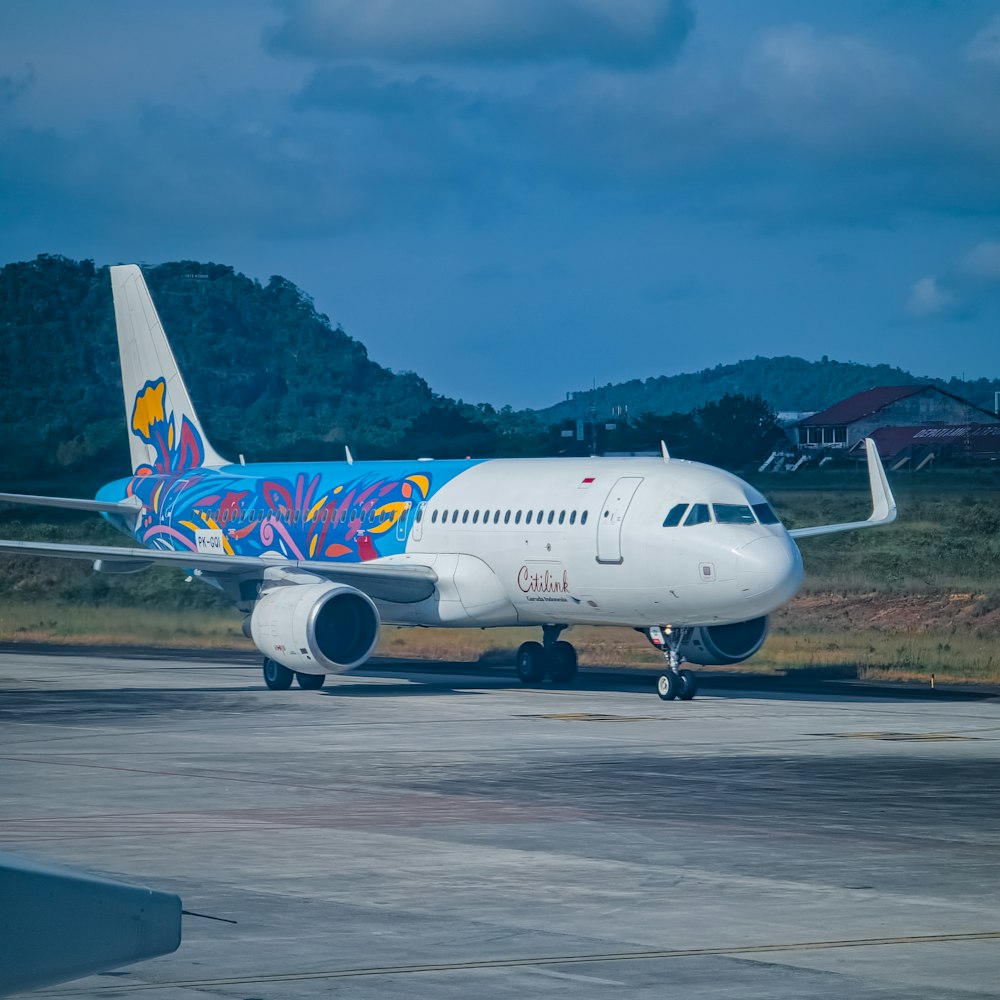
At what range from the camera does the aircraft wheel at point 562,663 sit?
32219mm

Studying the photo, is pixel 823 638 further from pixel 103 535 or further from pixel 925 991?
pixel 925 991

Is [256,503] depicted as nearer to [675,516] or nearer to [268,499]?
[268,499]

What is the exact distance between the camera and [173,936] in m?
5.14

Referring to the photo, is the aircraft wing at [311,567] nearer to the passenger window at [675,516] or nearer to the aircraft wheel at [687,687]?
the passenger window at [675,516]

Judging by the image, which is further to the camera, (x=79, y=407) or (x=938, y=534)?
(x=79, y=407)

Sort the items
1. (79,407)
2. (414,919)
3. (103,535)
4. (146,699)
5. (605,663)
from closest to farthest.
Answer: (414,919) → (146,699) → (605,663) → (103,535) → (79,407)

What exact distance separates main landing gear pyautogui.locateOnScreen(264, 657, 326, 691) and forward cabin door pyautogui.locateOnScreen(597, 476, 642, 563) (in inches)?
211

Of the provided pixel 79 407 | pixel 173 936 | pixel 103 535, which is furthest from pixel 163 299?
pixel 173 936

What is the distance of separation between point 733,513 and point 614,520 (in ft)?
6.19

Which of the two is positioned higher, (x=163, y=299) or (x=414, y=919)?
(x=163, y=299)

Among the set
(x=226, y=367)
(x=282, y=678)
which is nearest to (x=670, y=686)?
(x=282, y=678)

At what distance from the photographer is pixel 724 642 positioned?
28891mm

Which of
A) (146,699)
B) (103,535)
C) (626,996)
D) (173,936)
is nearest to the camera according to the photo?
(173,936)

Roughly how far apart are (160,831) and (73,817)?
1137 mm
